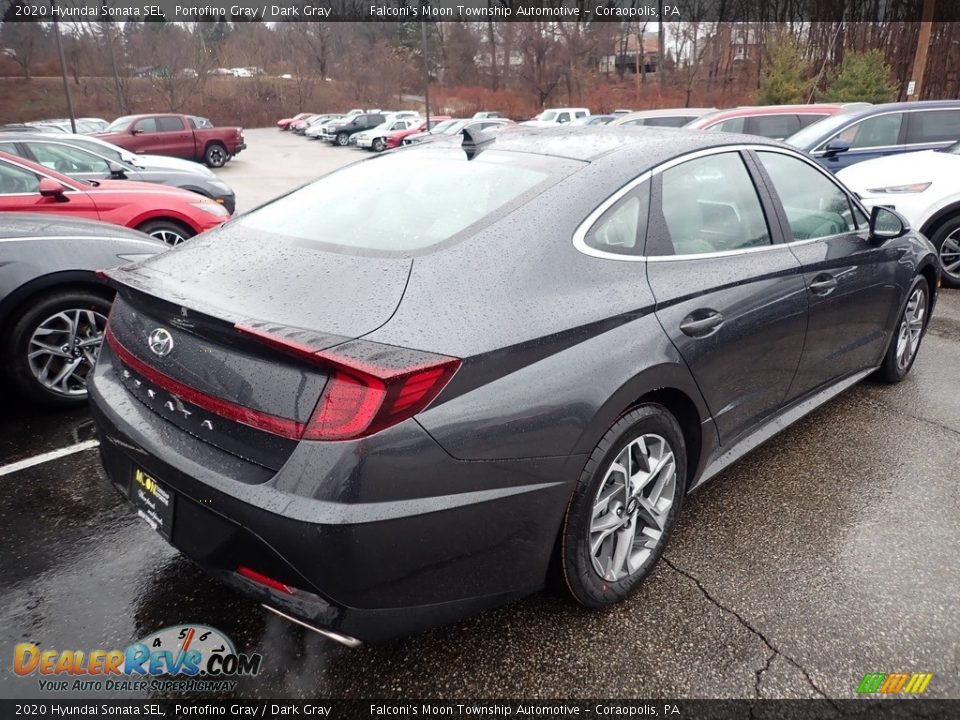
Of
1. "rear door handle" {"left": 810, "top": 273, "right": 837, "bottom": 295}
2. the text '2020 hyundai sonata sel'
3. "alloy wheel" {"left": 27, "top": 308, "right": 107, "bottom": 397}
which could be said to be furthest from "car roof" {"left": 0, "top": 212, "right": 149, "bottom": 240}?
"rear door handle" {"left": 810, "top": 273, "right": 837, "bottom": 295}

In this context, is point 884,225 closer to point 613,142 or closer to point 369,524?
point 613,142

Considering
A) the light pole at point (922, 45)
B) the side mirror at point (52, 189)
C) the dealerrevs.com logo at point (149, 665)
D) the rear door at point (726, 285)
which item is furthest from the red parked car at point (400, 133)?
the dealerrevs.com logo at point (149, 665)

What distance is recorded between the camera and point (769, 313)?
2.77 meters

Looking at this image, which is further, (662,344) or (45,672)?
(662,344)

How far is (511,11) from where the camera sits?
52.7 meters

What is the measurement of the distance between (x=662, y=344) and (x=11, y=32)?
6109 centimetres

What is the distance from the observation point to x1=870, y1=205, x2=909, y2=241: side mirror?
11.6 feet

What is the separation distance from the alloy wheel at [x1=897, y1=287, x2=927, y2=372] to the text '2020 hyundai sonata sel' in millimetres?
1710

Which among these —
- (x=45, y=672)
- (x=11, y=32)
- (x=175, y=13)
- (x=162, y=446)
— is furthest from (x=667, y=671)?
(x=175, y=13)

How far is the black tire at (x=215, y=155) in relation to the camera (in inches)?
950

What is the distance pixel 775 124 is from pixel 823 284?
8.56m

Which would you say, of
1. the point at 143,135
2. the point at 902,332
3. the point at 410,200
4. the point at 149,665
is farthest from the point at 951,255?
the point at 143,135

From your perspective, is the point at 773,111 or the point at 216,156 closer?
the point at 773,111

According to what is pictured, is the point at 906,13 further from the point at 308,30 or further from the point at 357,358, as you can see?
the point at 308,30
